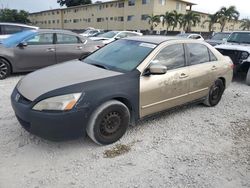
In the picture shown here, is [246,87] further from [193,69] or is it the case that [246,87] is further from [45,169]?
[45,169]

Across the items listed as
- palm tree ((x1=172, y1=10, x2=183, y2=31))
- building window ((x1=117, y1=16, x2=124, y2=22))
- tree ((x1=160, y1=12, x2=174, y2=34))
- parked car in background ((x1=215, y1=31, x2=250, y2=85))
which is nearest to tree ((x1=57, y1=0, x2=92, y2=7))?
building window ((x1=117, y1=16, x2=124, y2=22))

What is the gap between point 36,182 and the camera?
113 inches

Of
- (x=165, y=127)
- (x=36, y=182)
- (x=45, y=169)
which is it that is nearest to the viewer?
(x=36, y=182)

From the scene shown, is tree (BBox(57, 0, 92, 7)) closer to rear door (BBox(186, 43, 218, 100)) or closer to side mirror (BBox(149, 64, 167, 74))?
rear door (BBox(186, 43, 218, 100))

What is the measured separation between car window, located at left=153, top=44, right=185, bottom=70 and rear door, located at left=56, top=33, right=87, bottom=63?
4627 mm

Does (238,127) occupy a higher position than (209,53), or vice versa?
(209,53)

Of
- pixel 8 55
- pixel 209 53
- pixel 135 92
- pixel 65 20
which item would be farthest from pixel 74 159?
pixel 65 20

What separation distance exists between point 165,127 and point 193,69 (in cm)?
121

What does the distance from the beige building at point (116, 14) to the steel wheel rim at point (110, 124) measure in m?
39.8

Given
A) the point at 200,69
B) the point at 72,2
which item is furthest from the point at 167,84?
the point at 72,2

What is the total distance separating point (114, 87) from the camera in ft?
11.6

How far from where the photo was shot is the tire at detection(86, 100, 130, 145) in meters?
3.44

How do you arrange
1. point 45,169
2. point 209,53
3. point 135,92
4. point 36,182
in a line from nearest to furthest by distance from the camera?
point 36,182 → point 45,169 → point 135,92 → point 209,53

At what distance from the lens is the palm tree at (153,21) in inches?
1578
